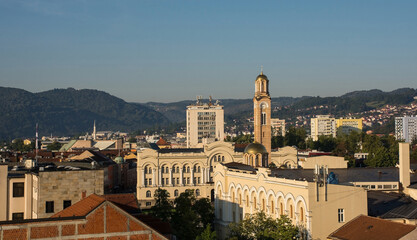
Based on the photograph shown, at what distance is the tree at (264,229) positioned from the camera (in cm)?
5950

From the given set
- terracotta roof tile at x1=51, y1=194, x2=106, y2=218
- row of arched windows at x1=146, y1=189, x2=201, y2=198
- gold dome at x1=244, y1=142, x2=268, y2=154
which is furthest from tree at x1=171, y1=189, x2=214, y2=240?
row of arched windows at x1=146, y1=189, x2=201, y2=198

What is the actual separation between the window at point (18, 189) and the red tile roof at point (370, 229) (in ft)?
84.1

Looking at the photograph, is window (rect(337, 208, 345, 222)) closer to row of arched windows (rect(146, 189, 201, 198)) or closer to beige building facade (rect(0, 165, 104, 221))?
beige building facade (rect(0, 165, 104, 221))

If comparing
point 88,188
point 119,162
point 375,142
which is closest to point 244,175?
point 88,188

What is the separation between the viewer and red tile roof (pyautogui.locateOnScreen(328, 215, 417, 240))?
50062 millimetres

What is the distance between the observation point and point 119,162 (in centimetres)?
15212

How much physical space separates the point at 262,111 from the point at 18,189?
260 ft

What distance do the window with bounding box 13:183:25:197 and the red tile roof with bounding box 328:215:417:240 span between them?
84.1ft

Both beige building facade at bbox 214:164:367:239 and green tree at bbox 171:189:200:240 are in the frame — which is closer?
beige building facade at bbox 214:164:367:239

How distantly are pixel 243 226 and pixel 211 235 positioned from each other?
7.80 metres

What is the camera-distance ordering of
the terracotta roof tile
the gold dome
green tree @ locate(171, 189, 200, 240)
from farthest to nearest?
1. the gold dome
2. green tree @ locate(171, 189, 200, 240)
3. the terracotta roof tile

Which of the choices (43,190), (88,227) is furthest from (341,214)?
(88,227)

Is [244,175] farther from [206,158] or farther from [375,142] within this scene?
[375,142]

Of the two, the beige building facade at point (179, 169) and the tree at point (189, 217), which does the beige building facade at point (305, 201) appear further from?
the beige building facade at point (179, 169)
